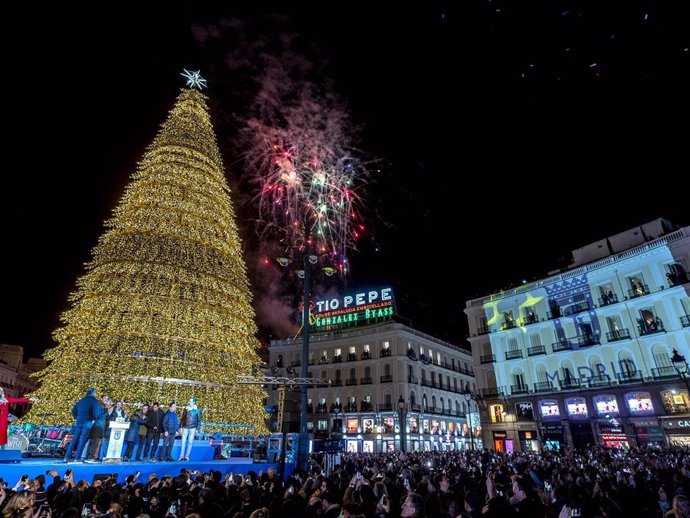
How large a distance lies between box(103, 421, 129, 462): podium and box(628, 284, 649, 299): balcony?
3538 cm

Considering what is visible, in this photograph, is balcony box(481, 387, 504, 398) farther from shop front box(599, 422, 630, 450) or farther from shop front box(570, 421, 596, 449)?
shop front box(599, 422, 630, 450)

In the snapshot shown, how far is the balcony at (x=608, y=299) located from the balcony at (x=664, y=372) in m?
5.81

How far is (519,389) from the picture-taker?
35406 millimetres

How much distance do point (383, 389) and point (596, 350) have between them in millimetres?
25452

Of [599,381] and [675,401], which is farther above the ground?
[599,381]

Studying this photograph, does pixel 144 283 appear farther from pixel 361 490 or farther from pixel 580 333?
pixel 580 333

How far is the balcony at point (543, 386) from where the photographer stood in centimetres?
3350

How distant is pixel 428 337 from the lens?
5522cm

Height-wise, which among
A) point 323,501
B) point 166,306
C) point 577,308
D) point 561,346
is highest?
point 577,308

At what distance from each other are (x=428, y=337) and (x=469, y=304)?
1477 centimetres

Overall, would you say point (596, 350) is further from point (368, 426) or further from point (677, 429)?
point (368, 426)

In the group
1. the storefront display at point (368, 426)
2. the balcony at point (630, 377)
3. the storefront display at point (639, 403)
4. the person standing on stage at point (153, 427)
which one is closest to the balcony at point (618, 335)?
the balcony at point (630, 377)

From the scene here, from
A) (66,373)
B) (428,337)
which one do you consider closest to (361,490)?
(66,373)

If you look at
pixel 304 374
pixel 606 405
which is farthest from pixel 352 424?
pixel 304 374
